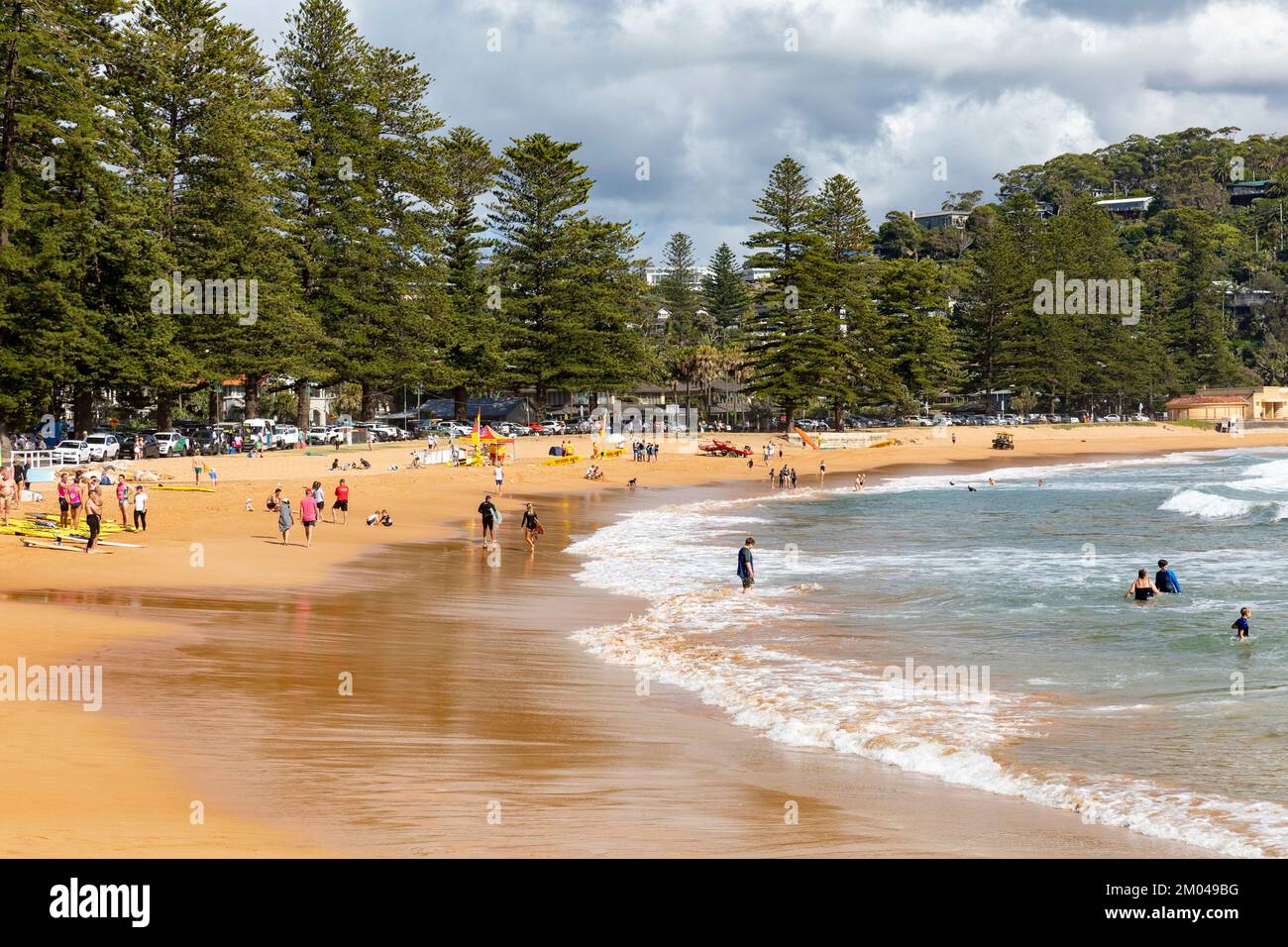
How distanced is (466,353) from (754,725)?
57603mm

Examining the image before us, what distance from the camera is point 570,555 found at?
26422 millimetres

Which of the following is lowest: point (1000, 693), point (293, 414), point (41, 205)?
point (1000, 693)

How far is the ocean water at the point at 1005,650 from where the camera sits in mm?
9836

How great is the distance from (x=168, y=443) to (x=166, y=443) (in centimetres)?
9

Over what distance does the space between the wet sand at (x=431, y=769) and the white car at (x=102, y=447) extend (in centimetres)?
2881

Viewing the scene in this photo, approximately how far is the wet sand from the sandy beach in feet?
0.11

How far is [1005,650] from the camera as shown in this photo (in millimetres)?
15836

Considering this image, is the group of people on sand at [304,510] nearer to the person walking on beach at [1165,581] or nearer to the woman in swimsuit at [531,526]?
the woman in swimsuit at [531,526]

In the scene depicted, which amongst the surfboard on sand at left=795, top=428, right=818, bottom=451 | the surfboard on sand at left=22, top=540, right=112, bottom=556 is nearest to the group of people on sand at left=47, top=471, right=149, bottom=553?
the surfboard on sand at left=22, top=540, right=112, bottom=556

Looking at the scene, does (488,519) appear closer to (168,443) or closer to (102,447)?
(102,447)

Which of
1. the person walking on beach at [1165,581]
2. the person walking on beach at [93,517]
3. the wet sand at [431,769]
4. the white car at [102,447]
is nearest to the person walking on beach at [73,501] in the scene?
the person walking on beach at [93,517]

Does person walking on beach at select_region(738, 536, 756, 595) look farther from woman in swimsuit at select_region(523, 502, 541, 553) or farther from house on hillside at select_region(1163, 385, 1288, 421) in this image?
house on hillside at select_region(1163, 385, 1288, 421)
